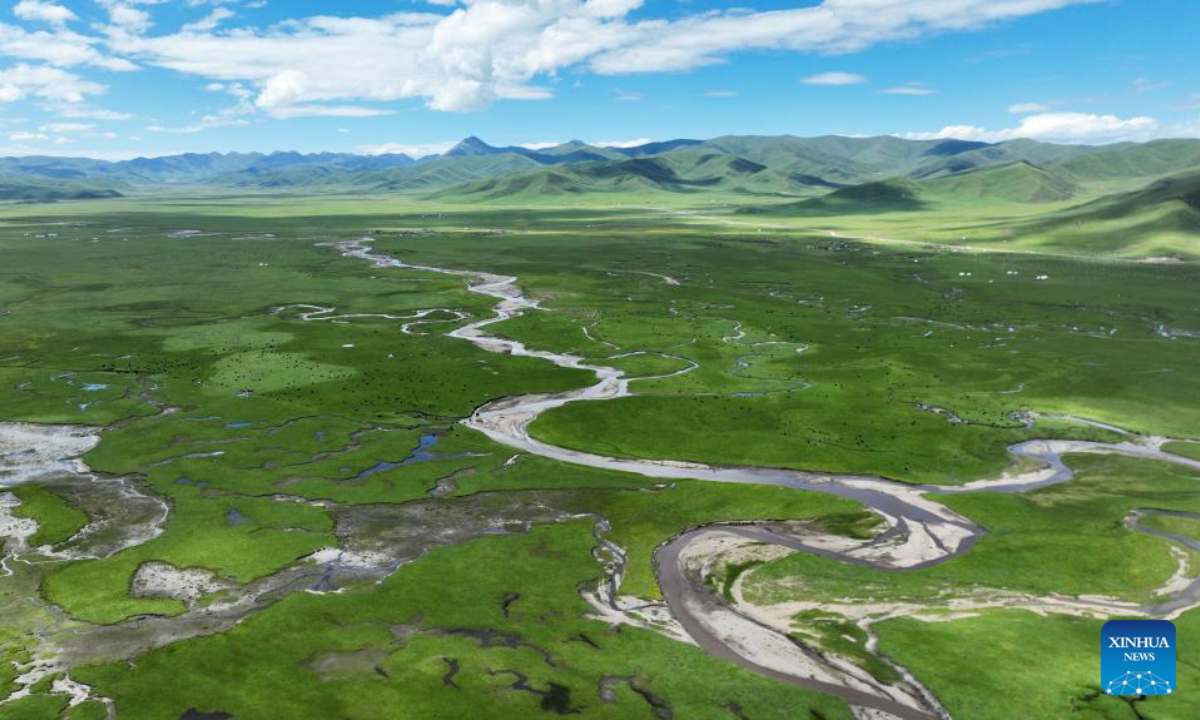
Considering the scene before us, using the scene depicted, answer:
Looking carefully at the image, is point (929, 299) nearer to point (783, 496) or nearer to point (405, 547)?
point (783, 496)

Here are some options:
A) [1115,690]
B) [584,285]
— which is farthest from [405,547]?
[584,285]

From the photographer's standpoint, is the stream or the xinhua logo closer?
the xinhua logo

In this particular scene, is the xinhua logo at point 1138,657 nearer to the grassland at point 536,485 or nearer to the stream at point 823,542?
the grassland at point 536,485

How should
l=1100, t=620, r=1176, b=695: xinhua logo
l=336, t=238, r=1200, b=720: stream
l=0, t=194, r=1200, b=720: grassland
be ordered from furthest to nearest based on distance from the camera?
l=336, t=238, r=1200, b=720: stream
l=0, t=194, r=1200, b=720: grassland
l=1100, t=620, r=1176, b=695: xinhua logo

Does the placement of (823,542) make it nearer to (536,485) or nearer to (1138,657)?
(1138,657)

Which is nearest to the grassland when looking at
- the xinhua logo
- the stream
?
the xinhua logo

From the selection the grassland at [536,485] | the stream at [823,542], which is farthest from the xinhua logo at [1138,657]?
the stream at [823,542]

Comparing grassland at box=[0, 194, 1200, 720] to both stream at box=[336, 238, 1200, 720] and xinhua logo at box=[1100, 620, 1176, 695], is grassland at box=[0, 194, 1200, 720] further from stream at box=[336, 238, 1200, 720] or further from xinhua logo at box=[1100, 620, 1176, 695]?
stream at box=[336, 238, 1200, 720]

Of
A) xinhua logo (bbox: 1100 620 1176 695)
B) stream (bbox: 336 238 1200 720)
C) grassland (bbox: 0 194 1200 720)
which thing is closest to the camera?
xinhua logo (bbox: 1100 620 1176 695)

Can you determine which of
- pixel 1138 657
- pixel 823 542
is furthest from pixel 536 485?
pixel 1138 657
